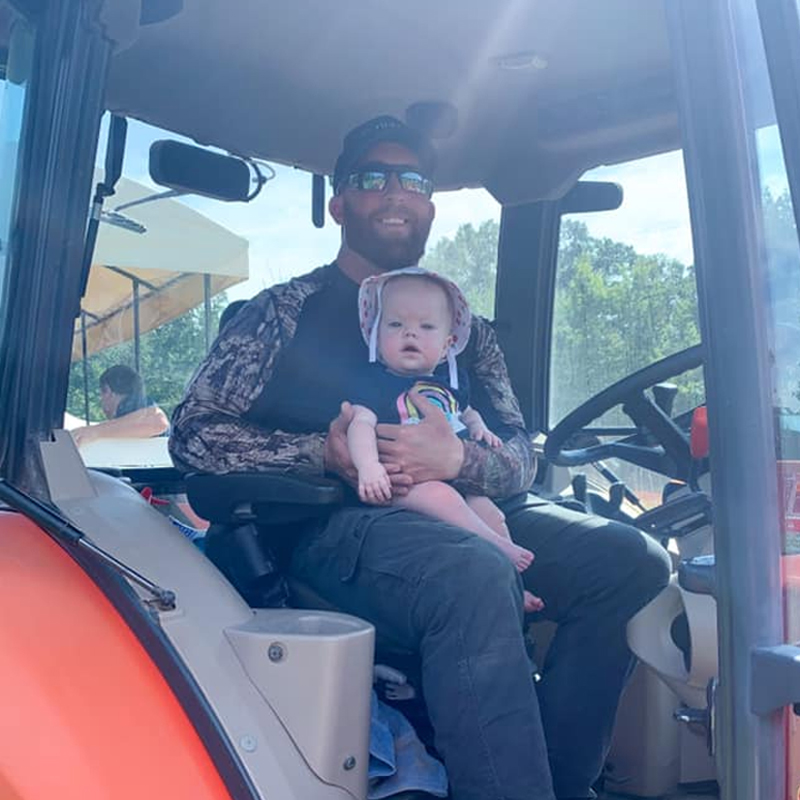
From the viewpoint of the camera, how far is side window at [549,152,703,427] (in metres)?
2.10

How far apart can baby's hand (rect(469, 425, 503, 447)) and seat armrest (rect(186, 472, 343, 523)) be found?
0.39 metres

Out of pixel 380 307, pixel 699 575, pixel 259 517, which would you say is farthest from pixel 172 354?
pixel 699 575

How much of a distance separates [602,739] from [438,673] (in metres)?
0.49

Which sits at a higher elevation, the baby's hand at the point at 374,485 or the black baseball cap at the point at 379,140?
the black baseball cap at the point at 379,140

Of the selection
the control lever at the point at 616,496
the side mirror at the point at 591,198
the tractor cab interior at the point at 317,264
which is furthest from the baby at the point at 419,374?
the side mirror at the point at 591,198

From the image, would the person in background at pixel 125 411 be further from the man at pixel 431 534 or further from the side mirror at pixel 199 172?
the side mirror at pixel 199 172

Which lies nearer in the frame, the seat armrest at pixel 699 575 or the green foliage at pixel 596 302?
the seat armrest at pixel 699 575

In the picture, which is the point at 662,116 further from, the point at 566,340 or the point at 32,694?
the point at 32,694

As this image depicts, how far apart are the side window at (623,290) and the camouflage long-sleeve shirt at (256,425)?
15.7 inches

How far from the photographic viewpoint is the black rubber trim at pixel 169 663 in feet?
3.77

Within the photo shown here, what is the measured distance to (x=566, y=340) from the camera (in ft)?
9.07

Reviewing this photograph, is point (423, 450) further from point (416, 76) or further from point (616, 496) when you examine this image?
point (416, 76)

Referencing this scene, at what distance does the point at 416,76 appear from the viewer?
7.52ft

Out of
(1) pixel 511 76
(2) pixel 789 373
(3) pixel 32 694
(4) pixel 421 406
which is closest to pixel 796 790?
(2) pixel 789 373
